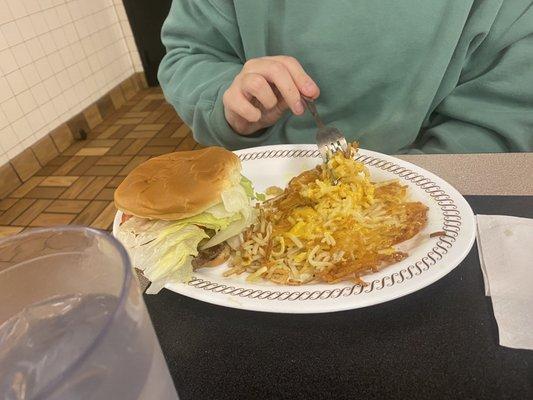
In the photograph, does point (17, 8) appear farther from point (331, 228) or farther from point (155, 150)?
point (331, 228)

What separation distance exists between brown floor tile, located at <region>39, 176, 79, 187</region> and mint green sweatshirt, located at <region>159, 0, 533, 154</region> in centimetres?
169

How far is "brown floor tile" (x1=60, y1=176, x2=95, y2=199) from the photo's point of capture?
2.62m

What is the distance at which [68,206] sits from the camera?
2.53 meters

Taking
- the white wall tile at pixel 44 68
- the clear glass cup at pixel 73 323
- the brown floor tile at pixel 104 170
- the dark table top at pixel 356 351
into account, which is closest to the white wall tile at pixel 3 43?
the white wall tile at pixel 44 68

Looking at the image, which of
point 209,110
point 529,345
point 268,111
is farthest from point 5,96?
point 529,345

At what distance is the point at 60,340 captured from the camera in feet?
1.21

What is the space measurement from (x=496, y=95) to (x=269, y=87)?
0.60m

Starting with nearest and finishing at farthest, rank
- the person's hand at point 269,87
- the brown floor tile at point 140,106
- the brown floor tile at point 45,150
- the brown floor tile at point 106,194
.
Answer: the person's hand at point 269,87 < the brown floor tile at point 106,194 < the brown floor tile at point 45,150 < the brown floor tile at point 140,106

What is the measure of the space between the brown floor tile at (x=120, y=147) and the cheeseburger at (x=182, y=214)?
2.28 m

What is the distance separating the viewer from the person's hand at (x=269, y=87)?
0.98 metres

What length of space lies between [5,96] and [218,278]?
2472mm

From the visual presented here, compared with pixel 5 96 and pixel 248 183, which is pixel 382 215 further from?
pixel 5 96

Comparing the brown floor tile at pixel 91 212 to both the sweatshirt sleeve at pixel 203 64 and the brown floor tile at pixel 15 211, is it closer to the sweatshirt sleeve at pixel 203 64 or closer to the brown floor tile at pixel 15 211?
the brown floor tile at pixel 15 211

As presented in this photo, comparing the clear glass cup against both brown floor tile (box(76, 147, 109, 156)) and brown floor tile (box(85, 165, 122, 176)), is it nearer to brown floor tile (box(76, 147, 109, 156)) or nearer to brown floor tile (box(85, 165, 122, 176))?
brown floor tile (box(85, 165, 122, 176))
